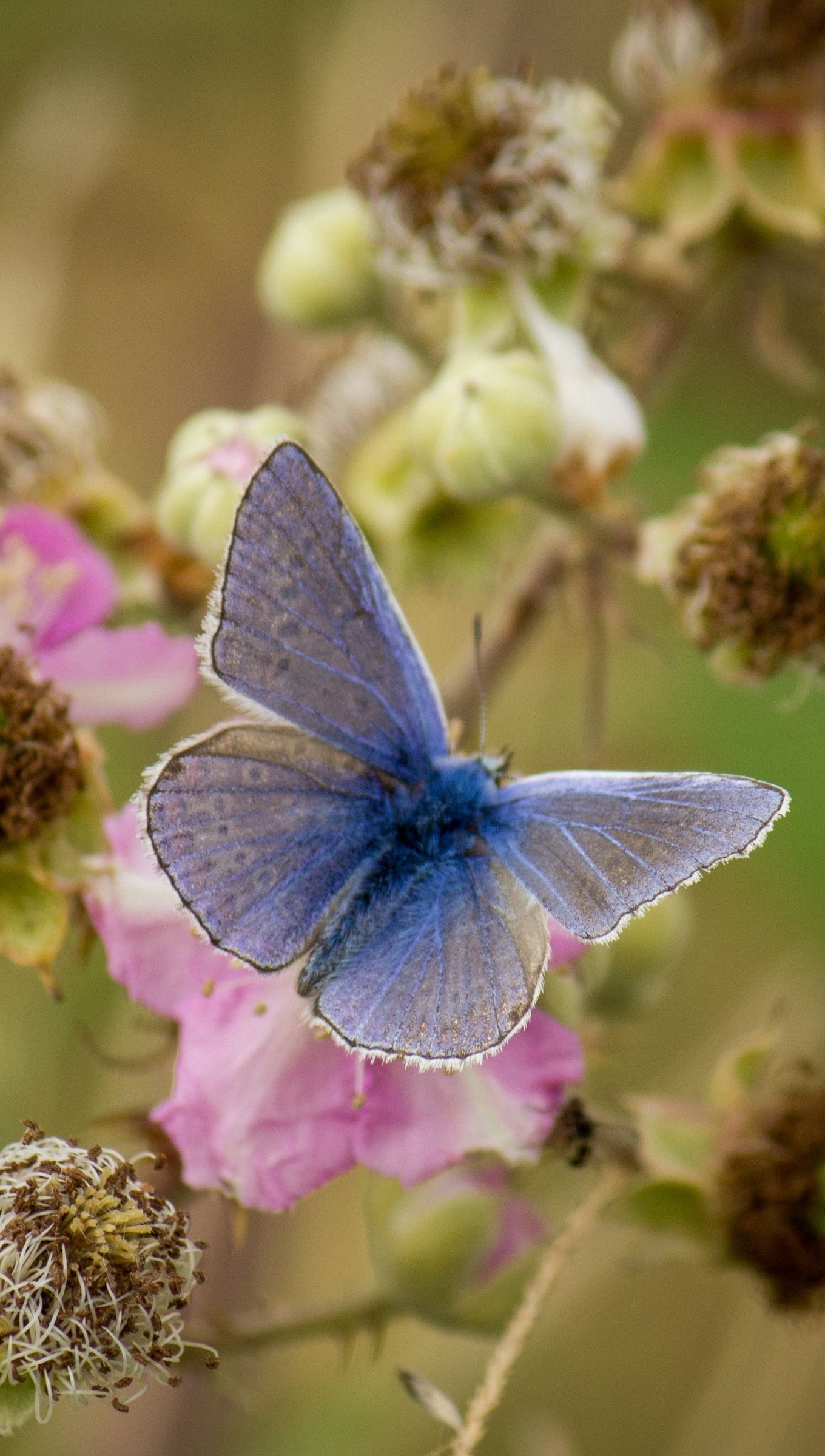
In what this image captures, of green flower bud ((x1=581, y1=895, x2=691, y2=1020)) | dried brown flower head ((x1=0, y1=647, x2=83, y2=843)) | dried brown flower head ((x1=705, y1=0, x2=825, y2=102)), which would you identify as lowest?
green flower bud ((x1=581, y1=895, x2=691, y2=1020))

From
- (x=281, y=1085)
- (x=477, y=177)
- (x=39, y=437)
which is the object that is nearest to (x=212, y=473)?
(x=39, y=437)

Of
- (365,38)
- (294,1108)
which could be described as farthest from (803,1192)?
(365,38)

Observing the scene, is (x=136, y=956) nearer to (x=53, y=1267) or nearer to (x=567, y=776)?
(x=53, y=1267)

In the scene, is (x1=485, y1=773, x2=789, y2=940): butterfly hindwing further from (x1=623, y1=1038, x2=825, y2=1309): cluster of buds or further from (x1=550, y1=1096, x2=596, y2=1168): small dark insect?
(x1=623, y1=1038, x2=825, y2=1309): cluster of buds

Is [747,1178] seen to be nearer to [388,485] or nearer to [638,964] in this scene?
[638,964]

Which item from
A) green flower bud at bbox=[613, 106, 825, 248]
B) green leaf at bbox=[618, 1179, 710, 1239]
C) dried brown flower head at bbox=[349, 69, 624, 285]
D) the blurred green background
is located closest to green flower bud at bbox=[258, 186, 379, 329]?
dried brown flower head at bbox=[349, 69, 624, 285]
